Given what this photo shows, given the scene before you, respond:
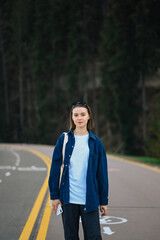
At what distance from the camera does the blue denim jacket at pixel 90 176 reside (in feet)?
13.1

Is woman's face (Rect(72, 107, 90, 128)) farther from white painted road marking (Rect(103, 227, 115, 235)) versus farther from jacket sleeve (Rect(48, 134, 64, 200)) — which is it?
white painted road marking (Rect(103, 227, 115, 235))

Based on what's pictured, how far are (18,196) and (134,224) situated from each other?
4216mm

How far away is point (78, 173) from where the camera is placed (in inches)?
159

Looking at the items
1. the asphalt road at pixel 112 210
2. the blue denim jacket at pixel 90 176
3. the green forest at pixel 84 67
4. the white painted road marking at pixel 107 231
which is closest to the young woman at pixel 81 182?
the blue denim jacket at pixel 90 176

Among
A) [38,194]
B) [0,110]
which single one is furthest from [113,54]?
[38,194]

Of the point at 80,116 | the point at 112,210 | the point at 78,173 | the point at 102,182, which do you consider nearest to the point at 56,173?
the point at 78,173

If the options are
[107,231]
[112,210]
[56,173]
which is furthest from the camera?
[112,210]

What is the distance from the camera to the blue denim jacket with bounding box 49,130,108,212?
4004mm

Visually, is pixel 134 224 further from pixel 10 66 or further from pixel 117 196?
pixel 10 66

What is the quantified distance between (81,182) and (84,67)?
5003 cm

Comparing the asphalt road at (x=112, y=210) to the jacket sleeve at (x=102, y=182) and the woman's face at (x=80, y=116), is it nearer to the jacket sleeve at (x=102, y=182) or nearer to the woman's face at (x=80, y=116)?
the jacket sleeve at (x=102, y=182)

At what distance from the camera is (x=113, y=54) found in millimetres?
46500

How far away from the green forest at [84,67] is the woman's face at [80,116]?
16.4 metres

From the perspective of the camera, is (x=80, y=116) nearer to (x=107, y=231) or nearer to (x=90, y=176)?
(x=90, y=176)
